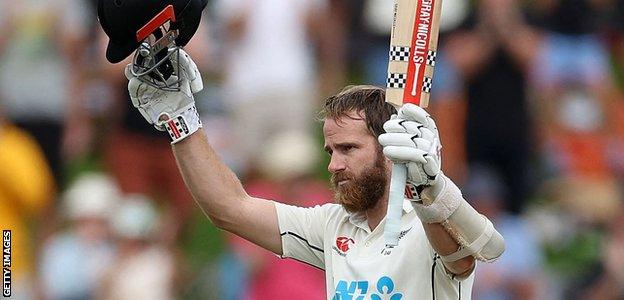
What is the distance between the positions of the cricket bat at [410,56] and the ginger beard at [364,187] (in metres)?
0.44

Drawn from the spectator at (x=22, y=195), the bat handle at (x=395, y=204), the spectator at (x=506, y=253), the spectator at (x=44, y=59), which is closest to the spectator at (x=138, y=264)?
the spectator at (x=22, y=195)

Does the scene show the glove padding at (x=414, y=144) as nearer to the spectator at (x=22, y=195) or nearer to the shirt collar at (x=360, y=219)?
the shirt collar at (x=360, y=219)

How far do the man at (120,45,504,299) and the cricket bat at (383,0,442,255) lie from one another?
4.3 inches

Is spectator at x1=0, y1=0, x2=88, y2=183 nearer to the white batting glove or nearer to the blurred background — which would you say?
the blurred background

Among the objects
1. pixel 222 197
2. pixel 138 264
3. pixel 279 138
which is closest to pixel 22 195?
pixel 138 264

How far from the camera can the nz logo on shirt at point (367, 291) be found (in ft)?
15.6

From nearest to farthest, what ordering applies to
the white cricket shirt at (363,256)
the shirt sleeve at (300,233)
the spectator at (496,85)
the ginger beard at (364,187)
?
the white cricket shirt at (363,256)
the ginger beard at (364,187)
the shirt sleeve at (300,233)
the spectator at (496,85)

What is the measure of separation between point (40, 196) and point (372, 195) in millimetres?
4438

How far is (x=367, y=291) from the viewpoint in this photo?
480 centimetres

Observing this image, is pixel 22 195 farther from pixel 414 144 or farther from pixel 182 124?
pixel 414 144

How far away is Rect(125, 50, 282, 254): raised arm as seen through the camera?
506 cm

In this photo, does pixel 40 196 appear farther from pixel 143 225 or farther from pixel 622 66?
pixel 622 66

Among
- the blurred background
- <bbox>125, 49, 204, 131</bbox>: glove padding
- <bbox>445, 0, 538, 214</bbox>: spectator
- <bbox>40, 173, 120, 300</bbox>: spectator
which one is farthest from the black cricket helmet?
<bbox>445, 0, 538, 214</bbox>: spectator

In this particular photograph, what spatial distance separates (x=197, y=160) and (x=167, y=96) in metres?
0.28
